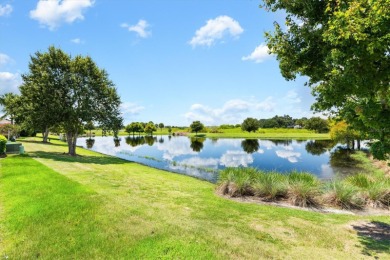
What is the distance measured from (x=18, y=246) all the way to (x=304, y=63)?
10233 mm

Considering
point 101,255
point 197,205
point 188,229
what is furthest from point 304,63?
point 101,255

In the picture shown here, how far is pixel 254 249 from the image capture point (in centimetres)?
784

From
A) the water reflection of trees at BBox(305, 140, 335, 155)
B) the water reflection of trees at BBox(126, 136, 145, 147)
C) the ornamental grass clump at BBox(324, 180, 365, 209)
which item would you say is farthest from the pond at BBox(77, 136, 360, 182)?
the water reflection of trees at BBox(126, 136, 145, 147)

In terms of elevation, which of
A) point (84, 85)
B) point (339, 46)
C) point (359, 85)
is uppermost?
point (84, 85)

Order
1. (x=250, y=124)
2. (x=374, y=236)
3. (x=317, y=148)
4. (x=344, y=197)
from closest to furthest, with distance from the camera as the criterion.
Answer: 1. (x=374, y=236)
2. (x=344, y=197)
3. (x=317, y=148)
4. (x=250, y=124)

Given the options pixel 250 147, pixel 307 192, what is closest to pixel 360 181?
pixel 307 192

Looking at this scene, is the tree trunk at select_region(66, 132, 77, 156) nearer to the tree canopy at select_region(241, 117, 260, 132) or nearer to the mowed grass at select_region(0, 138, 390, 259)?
the mowed grass at select_region(0, 138, 390, 259)

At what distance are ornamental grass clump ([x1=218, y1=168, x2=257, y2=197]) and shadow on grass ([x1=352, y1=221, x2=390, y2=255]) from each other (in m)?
5.81

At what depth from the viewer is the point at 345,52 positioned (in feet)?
22.2

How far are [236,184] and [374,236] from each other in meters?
6.94

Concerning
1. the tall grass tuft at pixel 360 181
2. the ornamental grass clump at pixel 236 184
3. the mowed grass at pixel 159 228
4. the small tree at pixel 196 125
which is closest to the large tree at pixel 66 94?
the mowed grass at pixel 159 228

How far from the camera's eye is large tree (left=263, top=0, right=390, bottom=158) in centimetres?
615

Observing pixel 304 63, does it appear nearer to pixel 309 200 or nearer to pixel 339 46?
pixel 339 46

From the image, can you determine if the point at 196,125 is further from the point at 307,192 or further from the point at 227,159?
the point at 307,192
